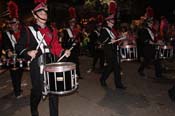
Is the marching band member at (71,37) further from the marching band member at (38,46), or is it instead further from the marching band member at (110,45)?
the marching band member at (38,46)

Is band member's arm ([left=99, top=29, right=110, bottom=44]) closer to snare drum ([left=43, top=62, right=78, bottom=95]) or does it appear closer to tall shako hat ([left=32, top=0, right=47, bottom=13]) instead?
tall shako hat ([left=32, top=0, right=47, bottom=13])

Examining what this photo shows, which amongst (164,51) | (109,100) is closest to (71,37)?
(109,100)

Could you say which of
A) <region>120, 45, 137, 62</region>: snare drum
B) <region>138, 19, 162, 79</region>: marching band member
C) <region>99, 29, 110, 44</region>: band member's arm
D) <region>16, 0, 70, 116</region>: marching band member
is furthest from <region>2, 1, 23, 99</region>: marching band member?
<region>138, 19, 162, 79</region>: marching band member

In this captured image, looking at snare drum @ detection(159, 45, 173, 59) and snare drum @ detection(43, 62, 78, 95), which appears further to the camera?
snare drum @ detection(159, 45, 173, 59)

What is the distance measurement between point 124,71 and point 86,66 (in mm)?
2231

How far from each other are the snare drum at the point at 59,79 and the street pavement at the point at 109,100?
159 centimetres

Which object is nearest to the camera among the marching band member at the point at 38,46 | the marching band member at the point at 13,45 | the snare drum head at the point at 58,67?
the snare drum head at the point at 58,67

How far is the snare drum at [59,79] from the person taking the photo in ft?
17.4

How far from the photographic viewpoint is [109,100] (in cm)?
787

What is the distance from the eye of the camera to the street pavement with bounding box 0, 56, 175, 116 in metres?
6.98

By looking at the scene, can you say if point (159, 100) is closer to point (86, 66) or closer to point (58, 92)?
point (58, 92)

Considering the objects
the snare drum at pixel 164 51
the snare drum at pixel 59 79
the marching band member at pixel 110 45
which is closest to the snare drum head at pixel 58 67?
the snare drum at pixel 59 79

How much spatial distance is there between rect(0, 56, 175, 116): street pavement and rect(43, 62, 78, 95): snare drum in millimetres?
1588

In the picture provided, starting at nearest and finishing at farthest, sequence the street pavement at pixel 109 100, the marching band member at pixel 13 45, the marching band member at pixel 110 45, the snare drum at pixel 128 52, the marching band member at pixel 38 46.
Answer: the marching band member at pixel 38 46 → the street pavement at pixel 109 100 → the marching band member at pixel 13 45 → the marching band member at pixel 110 45 → the snare drum at pixel 128 52
